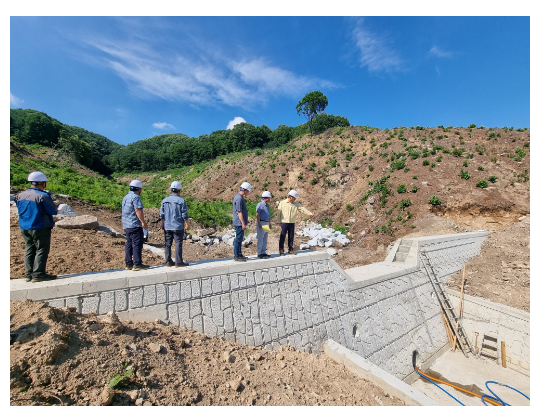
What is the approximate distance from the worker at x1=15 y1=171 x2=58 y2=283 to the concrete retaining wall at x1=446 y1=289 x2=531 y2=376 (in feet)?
41.1

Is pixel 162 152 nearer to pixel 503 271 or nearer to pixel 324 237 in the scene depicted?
pixel 324 237

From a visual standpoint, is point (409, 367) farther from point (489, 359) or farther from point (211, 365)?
point (211, 365)

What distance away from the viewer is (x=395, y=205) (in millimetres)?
17250

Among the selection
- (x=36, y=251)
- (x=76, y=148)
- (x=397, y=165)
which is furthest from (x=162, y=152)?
(x=36, y=251)

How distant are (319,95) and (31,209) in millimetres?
39829

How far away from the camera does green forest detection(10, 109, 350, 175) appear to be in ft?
140

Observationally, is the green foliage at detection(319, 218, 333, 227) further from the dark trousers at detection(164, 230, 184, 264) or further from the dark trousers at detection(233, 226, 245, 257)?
the dark trousers at detection(164, 230, 184, 264)

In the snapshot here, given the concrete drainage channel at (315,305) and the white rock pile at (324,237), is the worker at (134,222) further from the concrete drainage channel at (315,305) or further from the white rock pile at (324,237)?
the white rock pile at (324,237)

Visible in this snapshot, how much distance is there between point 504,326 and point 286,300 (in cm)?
859

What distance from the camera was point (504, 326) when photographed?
877 centimetres

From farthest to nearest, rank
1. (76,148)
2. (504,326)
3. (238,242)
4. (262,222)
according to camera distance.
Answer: (76,148) < (504,326) < (262,222) < (238,242)

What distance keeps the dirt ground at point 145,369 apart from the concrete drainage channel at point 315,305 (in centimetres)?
25

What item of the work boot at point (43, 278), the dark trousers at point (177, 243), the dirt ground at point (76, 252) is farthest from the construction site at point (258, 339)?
the dirt ground at point (76, 252)

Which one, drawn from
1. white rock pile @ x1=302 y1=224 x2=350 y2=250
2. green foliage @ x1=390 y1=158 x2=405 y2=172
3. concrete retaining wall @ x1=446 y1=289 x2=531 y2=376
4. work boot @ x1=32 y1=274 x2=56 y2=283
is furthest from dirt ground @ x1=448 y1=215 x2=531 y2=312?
work boot @ x1=32 y1=274 x2=56 y2=283
